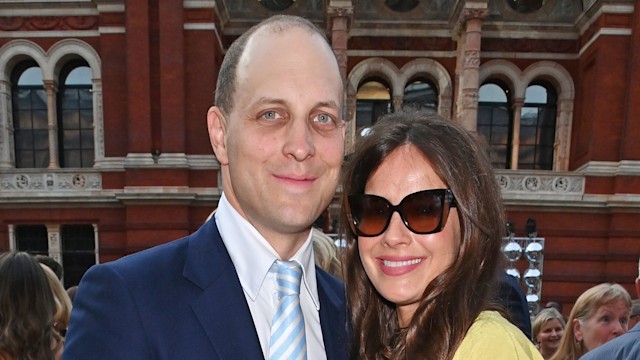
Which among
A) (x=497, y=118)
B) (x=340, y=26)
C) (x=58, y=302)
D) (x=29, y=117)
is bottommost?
(x=58, y=302)

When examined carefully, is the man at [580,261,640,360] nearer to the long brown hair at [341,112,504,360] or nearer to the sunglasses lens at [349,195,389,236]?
the long brown hair at [341,112,504,360]

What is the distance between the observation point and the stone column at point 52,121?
12.7m

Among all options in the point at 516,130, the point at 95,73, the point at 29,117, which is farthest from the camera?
the point at 516,130

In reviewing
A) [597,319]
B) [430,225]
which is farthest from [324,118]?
[597,319]

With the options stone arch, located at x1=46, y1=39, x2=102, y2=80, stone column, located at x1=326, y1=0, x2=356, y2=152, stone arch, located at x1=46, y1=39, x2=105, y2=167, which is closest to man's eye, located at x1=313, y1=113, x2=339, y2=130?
stone column, located at x1=326, y1=0, x2=356, y2=152

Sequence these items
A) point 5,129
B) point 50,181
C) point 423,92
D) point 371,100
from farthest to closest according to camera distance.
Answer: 1. point 371,100
2. point 423,92
3. point 5,129
4. point 50,181

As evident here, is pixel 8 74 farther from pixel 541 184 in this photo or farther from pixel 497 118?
pixel 541 184

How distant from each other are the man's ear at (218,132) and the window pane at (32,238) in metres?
13.1

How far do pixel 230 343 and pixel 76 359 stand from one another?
375 millimetres

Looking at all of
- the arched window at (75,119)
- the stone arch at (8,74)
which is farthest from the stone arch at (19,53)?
the arched window at (75,119)

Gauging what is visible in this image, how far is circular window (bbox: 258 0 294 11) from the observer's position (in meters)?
13.1

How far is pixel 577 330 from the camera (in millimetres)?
3846

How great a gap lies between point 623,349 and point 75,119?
1427cm

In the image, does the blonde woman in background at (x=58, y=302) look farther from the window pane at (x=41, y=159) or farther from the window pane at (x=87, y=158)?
the window pane at (x=41, y=159)
